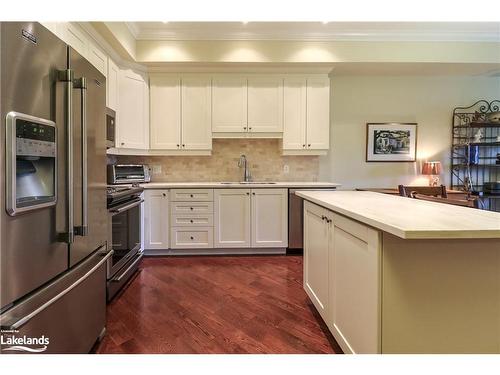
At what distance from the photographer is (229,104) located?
362cm

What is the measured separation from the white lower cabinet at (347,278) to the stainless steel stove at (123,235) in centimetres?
161

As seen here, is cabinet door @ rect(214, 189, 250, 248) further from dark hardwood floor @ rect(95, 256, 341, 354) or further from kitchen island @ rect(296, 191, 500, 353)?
kitchen island @ rect(296, 191, 500, 353)

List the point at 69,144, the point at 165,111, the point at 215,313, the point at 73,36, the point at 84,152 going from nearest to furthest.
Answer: the point at 69,144 → the point at 84,152 → the point at 215,313 → the point at 73,36 → the point at 165,111

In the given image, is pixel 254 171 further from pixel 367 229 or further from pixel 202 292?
pixel 367 229

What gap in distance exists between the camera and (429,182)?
13.4 ft

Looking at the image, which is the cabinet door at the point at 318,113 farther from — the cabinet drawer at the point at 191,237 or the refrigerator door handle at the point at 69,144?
the refrigerator door handle at the point at 69,144

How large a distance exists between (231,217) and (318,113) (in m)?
1.80

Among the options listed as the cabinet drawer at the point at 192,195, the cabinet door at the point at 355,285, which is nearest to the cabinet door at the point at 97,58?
the cabinet drawer at the point at 192,195

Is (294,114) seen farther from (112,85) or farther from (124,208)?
(124,208)

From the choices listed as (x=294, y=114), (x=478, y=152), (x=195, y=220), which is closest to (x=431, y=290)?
(x=195, y=220)

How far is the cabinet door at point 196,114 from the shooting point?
360 centimetres

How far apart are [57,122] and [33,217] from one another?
430 mm

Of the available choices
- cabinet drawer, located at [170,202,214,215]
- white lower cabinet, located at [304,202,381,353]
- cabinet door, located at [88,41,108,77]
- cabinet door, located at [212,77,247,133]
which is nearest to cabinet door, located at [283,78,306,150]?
cabinet door, located at [212,77,247,133]
